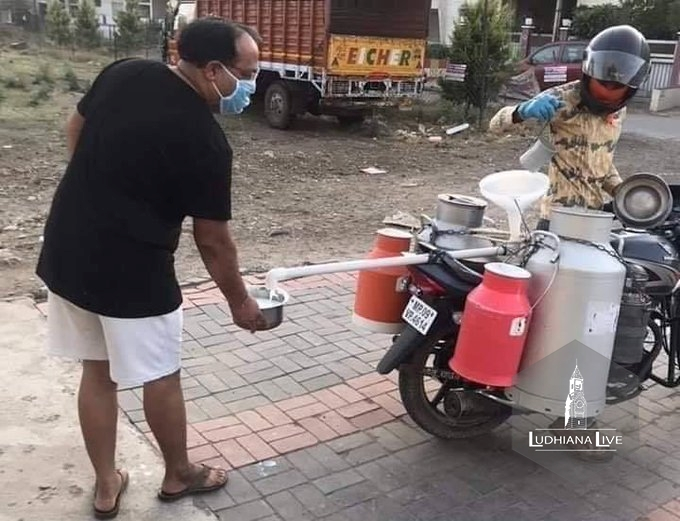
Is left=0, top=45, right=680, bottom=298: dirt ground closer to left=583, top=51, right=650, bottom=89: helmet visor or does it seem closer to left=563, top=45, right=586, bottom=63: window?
left=583, top=51, right=650, bottom=89: helmet visor

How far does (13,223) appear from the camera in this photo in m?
6.27

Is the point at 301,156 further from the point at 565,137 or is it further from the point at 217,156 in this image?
the point at 217,156

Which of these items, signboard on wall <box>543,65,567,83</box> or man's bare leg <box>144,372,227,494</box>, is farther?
signboard on wall <box>543,65,567,83</box>

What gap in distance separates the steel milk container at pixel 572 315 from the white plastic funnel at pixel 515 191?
0.46 ft

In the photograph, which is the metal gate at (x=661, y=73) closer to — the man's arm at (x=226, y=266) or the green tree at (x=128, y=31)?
the green tree at (x=128, y=31)

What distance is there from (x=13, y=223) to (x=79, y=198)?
436 centimetres

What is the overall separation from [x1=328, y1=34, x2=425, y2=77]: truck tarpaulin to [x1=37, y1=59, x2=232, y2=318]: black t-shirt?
9.68 metres

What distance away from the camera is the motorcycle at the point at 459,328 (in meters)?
2.98

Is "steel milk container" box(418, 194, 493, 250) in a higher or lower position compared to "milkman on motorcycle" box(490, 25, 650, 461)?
lower

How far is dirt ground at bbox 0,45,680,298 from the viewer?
6.00 metres

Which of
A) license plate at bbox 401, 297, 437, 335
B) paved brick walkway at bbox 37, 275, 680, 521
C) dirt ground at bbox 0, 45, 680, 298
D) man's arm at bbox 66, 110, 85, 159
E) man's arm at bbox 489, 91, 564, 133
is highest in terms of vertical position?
man's arm at bbox 489, 91, 564, 133

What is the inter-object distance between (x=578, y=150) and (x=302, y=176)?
5890 mm

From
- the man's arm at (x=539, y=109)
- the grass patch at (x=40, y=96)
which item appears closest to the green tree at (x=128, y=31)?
the grass patch at (x=40, y=96)

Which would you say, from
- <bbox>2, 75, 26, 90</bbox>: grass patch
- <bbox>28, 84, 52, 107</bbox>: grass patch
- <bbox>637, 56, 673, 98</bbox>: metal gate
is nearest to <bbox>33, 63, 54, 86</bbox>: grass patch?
<bbox>2, 75, 26, 90</bbox>: grass patch
